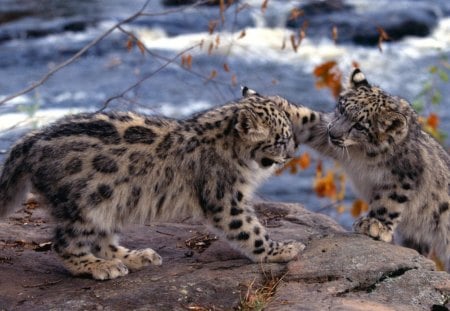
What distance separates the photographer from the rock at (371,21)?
1909 centimetres

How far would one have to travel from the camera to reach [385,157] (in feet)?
24.1

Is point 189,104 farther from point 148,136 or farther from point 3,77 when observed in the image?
point 148,136

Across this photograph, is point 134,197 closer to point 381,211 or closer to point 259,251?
point 259,251

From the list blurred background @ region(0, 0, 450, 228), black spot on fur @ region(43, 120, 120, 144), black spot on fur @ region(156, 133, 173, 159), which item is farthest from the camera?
blurred background @ region(0, 0, 450, 228)

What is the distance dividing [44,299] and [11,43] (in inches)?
527

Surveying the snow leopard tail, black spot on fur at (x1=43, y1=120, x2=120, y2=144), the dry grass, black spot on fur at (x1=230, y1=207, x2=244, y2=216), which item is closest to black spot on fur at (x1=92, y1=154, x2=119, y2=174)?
black spot on fur at (x1=43, y1=120, x2=120, y2=144)

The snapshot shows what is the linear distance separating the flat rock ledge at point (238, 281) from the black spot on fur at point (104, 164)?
774 mm

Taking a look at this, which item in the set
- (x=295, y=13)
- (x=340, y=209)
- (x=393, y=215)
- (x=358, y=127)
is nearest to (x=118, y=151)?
(x=358, y=127)

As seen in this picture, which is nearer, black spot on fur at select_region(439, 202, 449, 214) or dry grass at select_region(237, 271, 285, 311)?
dry grass at select_region(237, 271, 285, 311)

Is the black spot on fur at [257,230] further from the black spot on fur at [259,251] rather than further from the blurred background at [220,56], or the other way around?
the blurred background at [220,56]

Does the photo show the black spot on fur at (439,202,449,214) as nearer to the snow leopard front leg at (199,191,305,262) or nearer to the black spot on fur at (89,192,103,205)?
the snow leopard front leg at (199,191,305,262)

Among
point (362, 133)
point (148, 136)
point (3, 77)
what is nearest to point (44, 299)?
point (148, 136)

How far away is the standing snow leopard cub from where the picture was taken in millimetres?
7203

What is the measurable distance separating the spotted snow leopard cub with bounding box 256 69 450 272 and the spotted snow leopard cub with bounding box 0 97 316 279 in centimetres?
70
